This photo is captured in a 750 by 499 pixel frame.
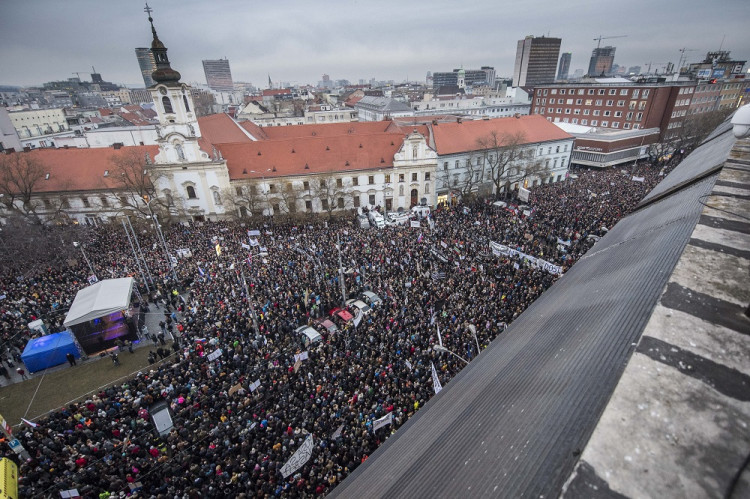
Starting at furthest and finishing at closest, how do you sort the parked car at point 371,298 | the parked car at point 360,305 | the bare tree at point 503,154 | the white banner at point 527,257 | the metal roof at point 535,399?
the bare tree at point 503,154 < the white banner at point 527,257 < the parked car at point 371,298 < the parked car at point 360,305 < the metal roof at point 535,399

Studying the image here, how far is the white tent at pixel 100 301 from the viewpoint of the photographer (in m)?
19.5

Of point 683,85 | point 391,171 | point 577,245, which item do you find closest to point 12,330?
point 391,171

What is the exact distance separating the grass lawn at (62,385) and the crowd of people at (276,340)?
1792 millimetres

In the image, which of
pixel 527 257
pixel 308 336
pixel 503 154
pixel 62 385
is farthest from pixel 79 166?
pixel 503 154

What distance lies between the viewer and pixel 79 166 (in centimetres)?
4072

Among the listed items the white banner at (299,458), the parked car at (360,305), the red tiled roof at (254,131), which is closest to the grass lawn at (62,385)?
the parked car at (360,305)

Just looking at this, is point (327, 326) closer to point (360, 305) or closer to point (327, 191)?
point (360, 305)

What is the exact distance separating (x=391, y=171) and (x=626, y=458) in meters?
41.2

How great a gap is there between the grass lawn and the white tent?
3044 millimetres

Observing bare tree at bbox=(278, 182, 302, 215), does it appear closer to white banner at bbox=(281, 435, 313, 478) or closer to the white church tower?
the white church tower

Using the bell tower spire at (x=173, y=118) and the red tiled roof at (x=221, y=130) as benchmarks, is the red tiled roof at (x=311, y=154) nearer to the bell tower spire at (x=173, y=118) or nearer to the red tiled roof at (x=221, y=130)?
the bell tower spire at (x=173, y=118)

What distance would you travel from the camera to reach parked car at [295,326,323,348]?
1923 centimetres

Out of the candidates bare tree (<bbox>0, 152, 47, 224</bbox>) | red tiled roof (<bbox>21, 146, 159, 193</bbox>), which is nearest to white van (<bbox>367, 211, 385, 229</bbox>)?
red tiled roof (<bbox>21, 146, 159, 193</bbox>)

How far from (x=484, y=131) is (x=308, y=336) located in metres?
41.0
